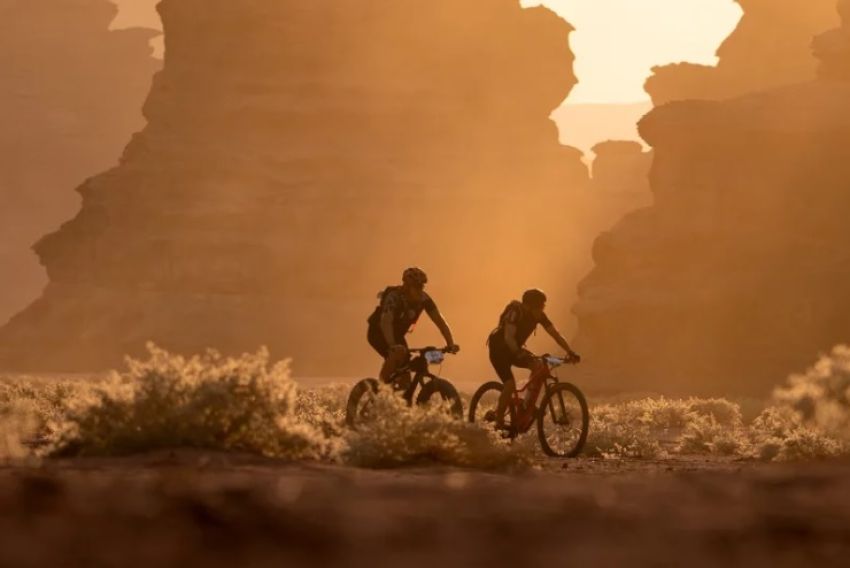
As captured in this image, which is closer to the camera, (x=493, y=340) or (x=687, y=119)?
(x=493, y=340)

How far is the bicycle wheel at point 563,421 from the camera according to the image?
15.5 m

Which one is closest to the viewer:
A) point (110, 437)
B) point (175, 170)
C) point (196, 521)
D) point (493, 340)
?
point (196, 521)

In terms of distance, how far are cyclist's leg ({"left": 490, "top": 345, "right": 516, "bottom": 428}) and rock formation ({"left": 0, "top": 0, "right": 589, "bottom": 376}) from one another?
89.6 meters

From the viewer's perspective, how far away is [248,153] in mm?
118188

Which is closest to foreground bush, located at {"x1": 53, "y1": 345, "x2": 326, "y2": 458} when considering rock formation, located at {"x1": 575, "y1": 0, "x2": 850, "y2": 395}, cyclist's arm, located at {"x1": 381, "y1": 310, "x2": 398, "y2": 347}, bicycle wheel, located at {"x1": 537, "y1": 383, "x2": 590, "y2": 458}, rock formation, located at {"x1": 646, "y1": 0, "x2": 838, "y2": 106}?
cyclist's arm, located at {"x1": 381, "y1": 310, "x2": 398, "y2": 347}

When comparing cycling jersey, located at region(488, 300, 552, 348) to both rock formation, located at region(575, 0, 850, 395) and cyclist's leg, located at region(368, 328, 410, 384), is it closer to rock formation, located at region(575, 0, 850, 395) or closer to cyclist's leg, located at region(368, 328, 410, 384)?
cyclist's leg, located at region(368, 328, 410, 384)

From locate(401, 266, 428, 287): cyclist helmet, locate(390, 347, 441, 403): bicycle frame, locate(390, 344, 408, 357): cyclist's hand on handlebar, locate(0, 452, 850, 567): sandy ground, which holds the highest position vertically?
locate(401, 266, 428, 287): cyclist helmet

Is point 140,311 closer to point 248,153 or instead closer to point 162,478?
point 248,153

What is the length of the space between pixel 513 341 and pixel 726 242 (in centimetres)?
4928

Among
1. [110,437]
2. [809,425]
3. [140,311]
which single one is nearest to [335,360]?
[140,311]

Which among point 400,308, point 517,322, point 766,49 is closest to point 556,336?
point 517,322

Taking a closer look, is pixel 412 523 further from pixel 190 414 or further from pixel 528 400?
pixel 528 400

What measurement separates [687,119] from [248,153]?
61.1 meters

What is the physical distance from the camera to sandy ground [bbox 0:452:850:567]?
5.05 meters
